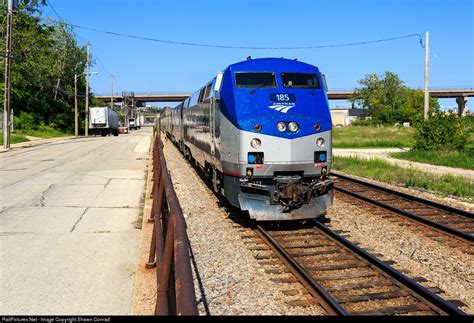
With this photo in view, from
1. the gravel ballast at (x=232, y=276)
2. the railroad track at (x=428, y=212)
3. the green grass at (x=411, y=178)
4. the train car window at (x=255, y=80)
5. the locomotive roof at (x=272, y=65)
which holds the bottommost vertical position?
the gravel ballast at (x=232, y=276)

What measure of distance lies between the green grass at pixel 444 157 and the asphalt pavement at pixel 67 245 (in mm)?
14506

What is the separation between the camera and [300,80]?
379 inches

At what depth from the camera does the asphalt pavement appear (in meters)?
5.01

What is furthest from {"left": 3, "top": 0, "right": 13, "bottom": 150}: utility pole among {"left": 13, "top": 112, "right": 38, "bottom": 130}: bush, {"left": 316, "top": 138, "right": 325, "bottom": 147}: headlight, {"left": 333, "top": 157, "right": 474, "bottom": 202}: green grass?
{"left": 316, "top": 138, "right": 325, "bottom": 147}: headlight

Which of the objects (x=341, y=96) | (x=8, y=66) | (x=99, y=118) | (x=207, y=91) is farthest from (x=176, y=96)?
(x=207, y=91)

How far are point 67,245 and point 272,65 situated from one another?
5.43 metres

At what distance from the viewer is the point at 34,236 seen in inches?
305

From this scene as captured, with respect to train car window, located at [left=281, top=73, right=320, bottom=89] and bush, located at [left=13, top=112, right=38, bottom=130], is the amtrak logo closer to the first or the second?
train car window, located at [left=281, top=73, right=320, bottom=89]

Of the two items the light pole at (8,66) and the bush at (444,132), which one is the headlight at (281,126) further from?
the light pole at (8,66)

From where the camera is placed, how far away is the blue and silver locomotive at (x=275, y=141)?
8695 mm

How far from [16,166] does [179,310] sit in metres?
19.1

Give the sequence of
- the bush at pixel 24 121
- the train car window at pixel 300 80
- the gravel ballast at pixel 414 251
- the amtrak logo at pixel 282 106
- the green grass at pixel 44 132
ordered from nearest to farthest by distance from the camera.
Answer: the gravel ballast at pixel 414 251, the amtrak logo at pixel 282 106, the train car window at pixel 300 80, the green grass at pixel 44 132, the bush at pixel 24 121

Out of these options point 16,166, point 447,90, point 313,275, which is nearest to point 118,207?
point 313,275

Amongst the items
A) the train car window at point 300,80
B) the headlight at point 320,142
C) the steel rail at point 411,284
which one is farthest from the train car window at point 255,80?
the steel rail at point 411,284
